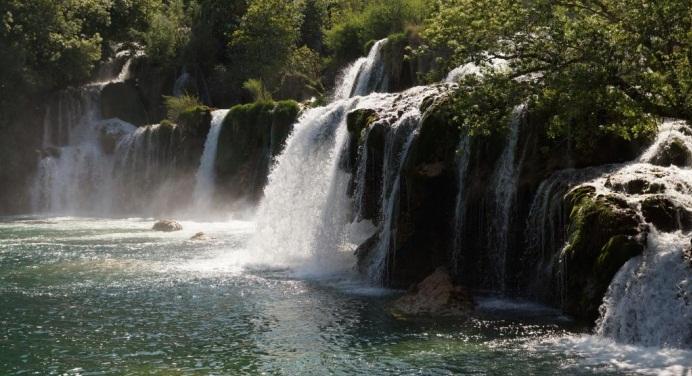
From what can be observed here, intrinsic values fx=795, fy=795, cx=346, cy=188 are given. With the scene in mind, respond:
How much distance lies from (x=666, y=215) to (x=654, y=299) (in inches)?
72.9

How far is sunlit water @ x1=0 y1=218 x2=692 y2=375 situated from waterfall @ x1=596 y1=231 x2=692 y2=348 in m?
0.38

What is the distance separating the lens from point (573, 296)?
15961 mm

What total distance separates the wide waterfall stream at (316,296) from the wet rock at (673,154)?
12.7 inches

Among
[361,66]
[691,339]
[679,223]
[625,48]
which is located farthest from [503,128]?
[361,66]

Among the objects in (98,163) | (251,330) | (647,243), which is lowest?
(251,330)

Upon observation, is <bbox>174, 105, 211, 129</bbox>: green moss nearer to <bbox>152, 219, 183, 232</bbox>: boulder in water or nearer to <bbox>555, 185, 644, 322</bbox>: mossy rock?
<bbox>152, 219, 183, 232</bbox>: boulder in water

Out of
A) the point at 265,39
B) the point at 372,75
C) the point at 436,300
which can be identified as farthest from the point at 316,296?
the point at 265,39

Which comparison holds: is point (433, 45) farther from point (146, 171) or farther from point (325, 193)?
point (146, 171)

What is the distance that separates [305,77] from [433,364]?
1457 inches

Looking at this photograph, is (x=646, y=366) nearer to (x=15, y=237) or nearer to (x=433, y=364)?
(x=433, y=364)

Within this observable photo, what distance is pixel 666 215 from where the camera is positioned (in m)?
14.8

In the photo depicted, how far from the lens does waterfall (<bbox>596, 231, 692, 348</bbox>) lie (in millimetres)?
13344

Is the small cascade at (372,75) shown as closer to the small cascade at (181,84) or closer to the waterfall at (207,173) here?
the waterfall at (207,173)

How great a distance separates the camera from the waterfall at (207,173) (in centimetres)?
4112
